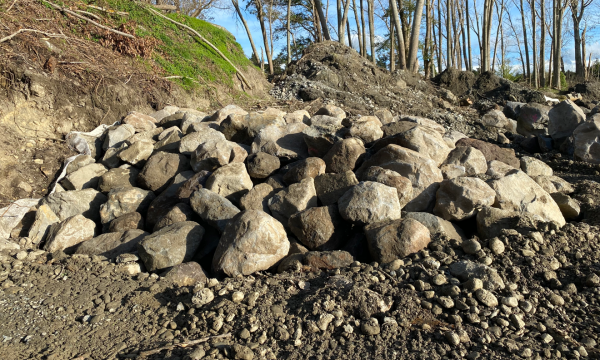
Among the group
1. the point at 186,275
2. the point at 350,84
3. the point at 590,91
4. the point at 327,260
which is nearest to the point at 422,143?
the point at 327,260

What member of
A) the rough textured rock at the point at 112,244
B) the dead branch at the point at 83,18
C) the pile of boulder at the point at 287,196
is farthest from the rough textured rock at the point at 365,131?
the dead branch at the point at 83,18

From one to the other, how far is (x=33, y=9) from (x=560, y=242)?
26.2 feet

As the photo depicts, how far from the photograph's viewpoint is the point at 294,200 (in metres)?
3.87

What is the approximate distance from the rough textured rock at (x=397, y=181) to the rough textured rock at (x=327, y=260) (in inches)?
36.3

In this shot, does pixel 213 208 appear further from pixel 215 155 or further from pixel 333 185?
pixel 333 185

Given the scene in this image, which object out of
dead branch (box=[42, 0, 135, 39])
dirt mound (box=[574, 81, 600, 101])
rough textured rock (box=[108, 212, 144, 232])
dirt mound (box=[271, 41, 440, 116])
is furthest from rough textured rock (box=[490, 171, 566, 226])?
dirt mound (box=[574, 81, 600, 101])

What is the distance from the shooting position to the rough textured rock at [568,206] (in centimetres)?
390

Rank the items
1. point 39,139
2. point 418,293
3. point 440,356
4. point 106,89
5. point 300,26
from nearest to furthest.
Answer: point 440,356 → point 418,293 → point 39,139 → point 106,89 → point 300,26

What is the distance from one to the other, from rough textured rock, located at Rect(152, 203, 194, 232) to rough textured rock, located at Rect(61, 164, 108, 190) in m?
1.62

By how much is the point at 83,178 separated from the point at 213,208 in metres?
2.20

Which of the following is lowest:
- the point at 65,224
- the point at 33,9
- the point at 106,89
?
the point at 65,224

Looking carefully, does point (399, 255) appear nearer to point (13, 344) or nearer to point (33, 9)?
point (13, 344)

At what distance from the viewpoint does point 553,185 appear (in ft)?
14.3

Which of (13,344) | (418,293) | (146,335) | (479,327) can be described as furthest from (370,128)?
(13,344)
